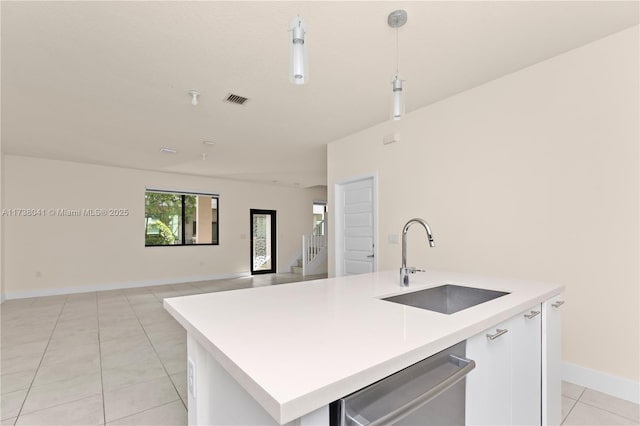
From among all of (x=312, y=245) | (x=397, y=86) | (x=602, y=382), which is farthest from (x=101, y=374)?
(x=312, y=245)

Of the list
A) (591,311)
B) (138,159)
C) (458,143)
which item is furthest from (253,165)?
(591,311)

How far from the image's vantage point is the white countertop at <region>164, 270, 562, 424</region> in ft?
2.17

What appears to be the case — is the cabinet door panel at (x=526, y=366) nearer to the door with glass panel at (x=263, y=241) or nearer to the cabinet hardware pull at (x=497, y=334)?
the cabinet hardware pull at (x=497, y=334)

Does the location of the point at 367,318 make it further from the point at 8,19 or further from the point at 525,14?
the point at 8,19

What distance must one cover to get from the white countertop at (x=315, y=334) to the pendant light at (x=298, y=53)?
0.93 metres

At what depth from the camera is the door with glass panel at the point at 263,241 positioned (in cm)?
859

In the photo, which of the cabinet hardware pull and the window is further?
the window

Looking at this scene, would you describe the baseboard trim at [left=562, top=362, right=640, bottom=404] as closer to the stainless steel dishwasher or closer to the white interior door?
the stainless steel dishwasher

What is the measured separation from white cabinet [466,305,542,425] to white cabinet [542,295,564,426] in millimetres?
50

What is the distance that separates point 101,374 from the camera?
2.48m

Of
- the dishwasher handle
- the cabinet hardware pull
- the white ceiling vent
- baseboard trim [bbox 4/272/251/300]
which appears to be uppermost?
the white ceiling vent

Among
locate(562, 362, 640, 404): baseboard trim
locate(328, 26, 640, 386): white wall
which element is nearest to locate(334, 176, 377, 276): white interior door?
locate(328, 26, 640, 386): white wall

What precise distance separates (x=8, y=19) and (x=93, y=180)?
5009 mm

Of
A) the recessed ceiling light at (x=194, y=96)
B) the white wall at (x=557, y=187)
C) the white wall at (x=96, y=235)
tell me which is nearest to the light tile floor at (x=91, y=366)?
the white wall at (x=96, y=235)
